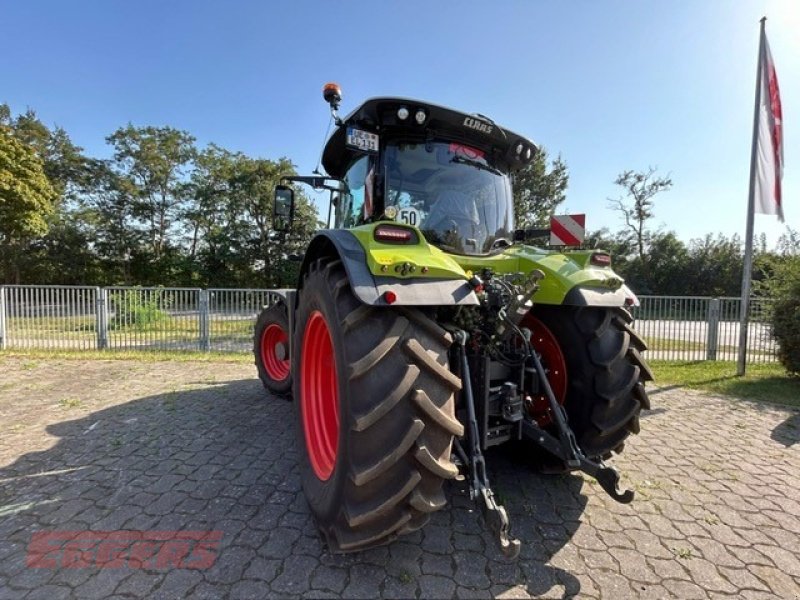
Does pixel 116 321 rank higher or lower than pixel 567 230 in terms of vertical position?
lower

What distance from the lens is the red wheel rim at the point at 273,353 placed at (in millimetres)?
5008

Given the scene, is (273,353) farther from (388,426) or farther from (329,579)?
(388,426)

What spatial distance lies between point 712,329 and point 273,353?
9433mm

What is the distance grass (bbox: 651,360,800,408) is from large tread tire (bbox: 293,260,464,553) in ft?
20.3

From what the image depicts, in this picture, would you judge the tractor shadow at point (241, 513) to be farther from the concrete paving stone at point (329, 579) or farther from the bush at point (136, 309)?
the bush at point (136, 309)

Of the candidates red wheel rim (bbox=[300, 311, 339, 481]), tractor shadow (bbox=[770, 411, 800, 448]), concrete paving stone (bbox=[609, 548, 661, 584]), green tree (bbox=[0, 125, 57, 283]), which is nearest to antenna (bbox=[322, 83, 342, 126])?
red wheel rim (bbox=[300, 311, 339, 481])

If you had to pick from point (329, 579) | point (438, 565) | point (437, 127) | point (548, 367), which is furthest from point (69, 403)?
point (548, 367)

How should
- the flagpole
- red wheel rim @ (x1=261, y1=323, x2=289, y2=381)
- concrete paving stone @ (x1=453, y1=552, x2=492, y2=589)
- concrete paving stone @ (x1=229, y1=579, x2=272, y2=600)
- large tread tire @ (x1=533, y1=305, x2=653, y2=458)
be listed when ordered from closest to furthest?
1. concrete paving stone @ (x1=229, y1=579, x2=272, y2=600)
2. concrete paving stone @ (x1=453, y1=552, x2=492, y2=589)
3. large tread tire @ (x1=533, y1=305, x2=653, y2=458)
4. red wheel rim @ (x1=261, y1=323, x2=289, y2=381)
5. the flagpole

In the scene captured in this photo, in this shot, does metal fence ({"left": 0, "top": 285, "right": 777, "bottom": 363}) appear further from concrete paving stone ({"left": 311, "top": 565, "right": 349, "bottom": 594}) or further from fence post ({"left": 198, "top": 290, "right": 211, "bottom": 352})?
concrete paving stone ({"left": 311, "top": 565, "right": 349, "bottom": 594})

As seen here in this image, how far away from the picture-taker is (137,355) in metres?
8.29

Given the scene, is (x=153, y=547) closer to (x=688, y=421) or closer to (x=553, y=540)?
(x=553, y=540)

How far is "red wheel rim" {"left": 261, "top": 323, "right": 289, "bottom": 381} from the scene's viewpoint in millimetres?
5008

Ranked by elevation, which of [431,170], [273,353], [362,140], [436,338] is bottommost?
[273,353]

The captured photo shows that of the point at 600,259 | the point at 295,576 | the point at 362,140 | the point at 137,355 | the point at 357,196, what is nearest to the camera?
the point at 295,576
